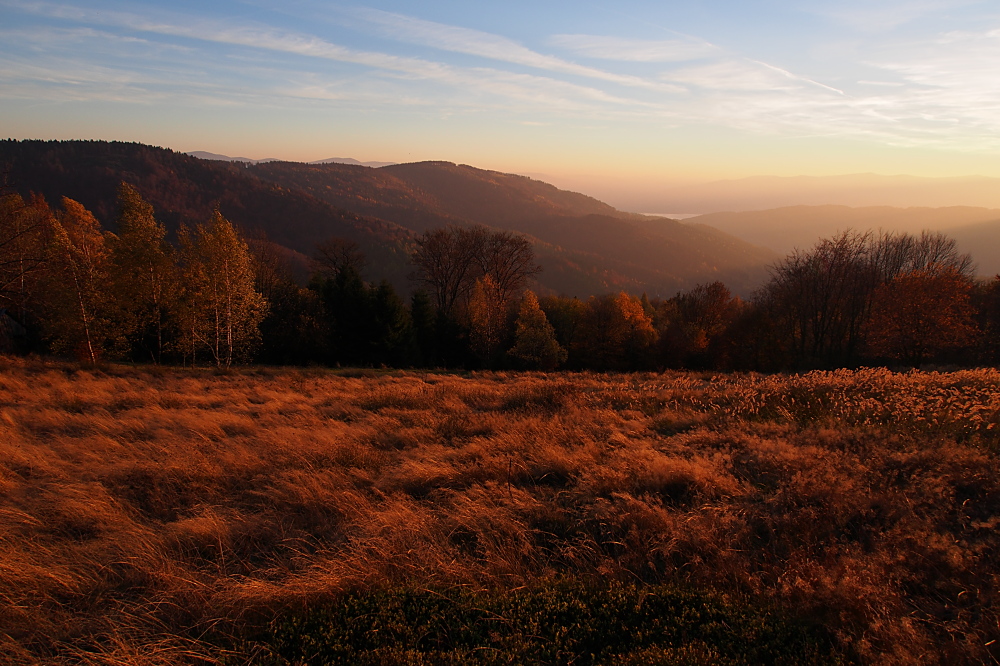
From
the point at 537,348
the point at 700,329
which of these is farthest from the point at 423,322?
the point at 700,329

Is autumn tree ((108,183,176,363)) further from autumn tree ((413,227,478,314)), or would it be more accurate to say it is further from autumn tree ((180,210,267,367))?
autumn tree ((413,227,478,314))

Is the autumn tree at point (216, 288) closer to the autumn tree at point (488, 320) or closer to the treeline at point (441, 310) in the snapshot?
the treeline at point (441, 310)

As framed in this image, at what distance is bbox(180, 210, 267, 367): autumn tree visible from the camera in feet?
71.2

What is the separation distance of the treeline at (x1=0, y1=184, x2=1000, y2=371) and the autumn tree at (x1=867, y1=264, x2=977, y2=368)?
3.4 inches

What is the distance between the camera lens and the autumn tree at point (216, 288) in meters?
21.7

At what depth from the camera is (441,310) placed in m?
36.8

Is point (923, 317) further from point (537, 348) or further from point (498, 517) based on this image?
point (498, 517)

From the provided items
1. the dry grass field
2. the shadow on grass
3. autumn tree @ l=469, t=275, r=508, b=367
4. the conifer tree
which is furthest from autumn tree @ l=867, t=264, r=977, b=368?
the shadow on grass

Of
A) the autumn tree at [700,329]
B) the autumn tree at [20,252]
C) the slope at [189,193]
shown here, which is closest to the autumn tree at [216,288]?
the autumn tree at [20,252]

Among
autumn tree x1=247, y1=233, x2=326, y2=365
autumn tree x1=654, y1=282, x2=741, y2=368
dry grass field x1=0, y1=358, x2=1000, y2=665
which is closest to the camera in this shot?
dry grass field x1=0, y1=358, x2=1000, y2=665

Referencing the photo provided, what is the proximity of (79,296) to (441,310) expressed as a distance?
2195cm

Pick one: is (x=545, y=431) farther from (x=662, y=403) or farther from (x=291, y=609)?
(x=291, y=609)

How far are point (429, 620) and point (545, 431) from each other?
480cm

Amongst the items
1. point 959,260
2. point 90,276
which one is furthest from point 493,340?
point 959,260
